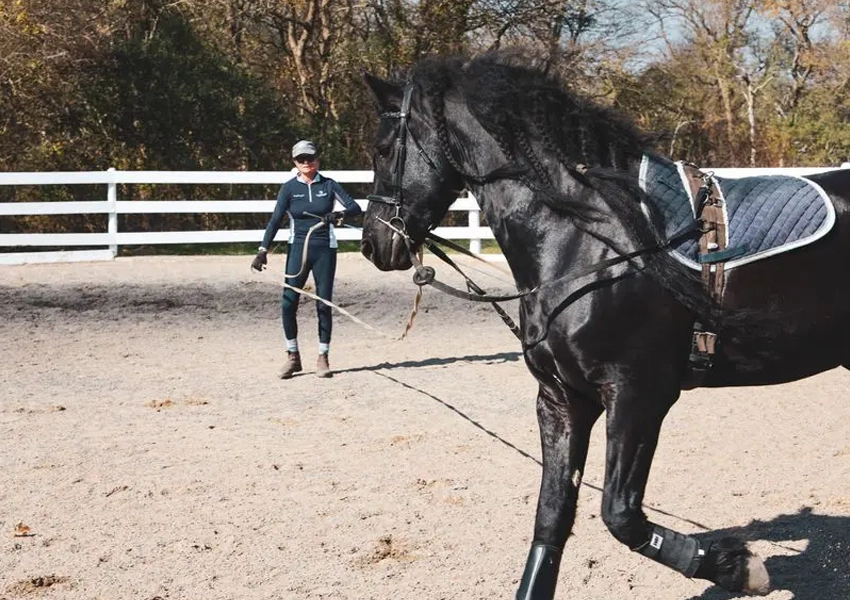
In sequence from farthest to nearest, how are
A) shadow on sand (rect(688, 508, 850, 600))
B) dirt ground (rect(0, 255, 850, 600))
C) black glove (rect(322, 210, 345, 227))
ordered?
black glove (rect(322, 210, 345, 227)), dirt ground (rect(0, 255, 850, 600)), shadow on sand (rect(688, 508, 850, 600))

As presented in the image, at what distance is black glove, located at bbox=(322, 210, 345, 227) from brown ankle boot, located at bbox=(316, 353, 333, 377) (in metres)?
1.20

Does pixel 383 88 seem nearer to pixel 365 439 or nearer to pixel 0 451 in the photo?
pixel 365 439

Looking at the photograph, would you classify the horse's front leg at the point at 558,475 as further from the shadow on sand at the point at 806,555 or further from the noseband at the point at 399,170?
the noseband at the point at 399,170

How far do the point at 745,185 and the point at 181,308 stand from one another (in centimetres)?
897

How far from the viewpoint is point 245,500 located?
18.0 ft

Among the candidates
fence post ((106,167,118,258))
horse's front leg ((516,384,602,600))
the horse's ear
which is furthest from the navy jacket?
fence post ((106,167,118,258))

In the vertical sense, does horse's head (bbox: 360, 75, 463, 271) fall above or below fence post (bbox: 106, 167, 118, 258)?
above

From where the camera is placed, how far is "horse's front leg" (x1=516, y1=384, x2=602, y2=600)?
394 cm

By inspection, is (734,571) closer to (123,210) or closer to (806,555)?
(806,555)

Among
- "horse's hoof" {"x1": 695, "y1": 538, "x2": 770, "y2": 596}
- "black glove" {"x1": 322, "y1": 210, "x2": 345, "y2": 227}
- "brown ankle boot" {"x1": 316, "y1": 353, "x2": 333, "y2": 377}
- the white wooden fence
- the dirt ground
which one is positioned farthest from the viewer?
the white wooden fence

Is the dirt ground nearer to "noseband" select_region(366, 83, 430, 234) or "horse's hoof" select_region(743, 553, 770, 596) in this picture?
"horse's hoof" select_region(743, 553, 770, 596)

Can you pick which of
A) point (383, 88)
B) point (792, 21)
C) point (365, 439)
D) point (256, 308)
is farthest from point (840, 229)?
point (792, 21)

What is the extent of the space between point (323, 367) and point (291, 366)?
0.28 m

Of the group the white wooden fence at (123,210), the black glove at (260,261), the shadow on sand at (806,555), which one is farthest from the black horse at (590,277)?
the white wooden fence at (123,210)
